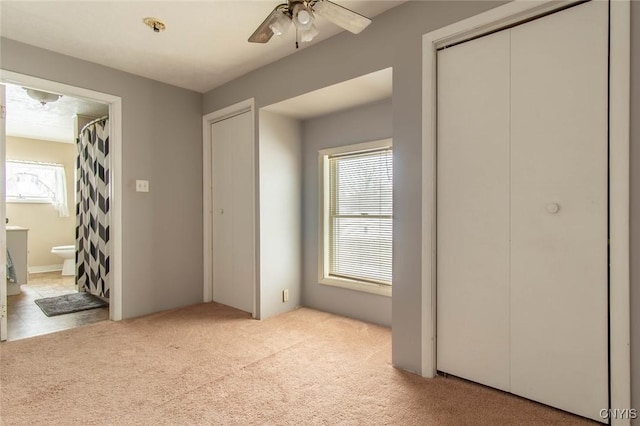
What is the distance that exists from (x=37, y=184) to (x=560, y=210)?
7.61 m

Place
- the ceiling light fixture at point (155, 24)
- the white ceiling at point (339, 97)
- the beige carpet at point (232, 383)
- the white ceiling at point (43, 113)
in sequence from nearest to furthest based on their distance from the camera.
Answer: the beige carpet at point (232, 383)
the ceiling light fixture at point (155, 24)
the white ceiling at point (339, 97)
the white ceiling at point (43, 113)

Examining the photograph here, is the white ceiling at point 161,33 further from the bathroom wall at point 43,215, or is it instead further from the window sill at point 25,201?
the window sill at point 25,201

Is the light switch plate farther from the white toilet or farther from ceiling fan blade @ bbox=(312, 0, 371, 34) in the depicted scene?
the white toilet

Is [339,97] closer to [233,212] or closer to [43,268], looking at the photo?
[233,212]

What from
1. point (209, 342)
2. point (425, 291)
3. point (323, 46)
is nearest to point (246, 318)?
point (209, 342)

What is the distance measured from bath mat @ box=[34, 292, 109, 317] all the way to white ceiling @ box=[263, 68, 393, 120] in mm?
3058

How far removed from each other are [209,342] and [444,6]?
2.97 m

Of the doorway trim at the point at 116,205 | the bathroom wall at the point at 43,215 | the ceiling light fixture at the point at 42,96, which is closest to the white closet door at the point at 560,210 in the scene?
the doorway trim at the point at 116,205

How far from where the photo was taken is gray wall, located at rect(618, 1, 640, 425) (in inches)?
60.5

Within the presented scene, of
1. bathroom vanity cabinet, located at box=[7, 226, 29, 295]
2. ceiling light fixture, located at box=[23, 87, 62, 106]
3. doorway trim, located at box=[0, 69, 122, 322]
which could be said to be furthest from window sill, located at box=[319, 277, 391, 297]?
bathroom vanity cabinet, located at box=[7, 226, 29, 295]

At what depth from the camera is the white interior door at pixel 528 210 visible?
168 cm

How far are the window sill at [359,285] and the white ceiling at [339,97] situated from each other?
174 cm

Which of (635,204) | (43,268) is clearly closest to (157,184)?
(635,204)

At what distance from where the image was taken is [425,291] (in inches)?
84.7
